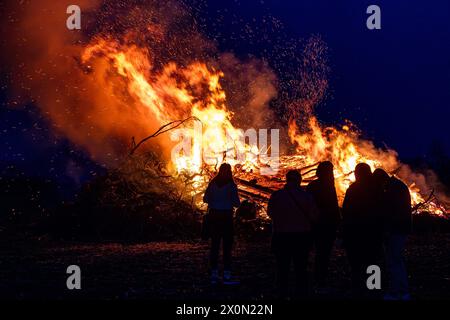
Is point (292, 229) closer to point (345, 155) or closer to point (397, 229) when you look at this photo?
point (397, 229)

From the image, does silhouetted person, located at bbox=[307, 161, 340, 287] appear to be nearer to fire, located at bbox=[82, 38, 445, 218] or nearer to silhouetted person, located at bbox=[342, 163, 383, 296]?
silhouetted person, located at bbox=[342, 163, 383, 296]

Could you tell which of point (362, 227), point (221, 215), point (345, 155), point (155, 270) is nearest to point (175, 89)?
point (345, 155)

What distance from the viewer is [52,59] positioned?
2192cm

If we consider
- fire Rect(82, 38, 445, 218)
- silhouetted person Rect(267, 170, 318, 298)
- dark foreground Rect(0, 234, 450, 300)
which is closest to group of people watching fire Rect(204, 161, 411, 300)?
silhouetted person Rect(267, 170, 318, 298)

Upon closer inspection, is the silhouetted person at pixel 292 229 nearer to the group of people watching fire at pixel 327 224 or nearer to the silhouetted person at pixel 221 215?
the group of people watching fire at pixel 327 224

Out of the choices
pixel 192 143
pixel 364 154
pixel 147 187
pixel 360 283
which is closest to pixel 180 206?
pixel 147 187

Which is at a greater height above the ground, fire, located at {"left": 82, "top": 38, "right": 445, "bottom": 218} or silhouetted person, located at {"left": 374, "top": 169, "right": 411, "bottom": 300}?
fire, located at {"left": 82, "top": 38, "right": 445, "bottom": 218}

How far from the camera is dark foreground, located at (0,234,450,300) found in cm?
820

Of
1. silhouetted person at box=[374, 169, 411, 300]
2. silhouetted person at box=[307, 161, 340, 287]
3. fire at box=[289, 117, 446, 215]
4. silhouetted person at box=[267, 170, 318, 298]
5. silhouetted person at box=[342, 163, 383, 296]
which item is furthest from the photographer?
fire at box=[289, 117, 446, 215]

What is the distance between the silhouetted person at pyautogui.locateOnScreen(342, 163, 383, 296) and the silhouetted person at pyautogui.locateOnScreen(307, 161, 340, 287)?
2.73ft

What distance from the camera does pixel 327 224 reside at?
29.0 ft

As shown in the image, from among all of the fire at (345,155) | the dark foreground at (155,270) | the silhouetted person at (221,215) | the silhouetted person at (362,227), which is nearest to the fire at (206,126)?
the fire at (345,155)
